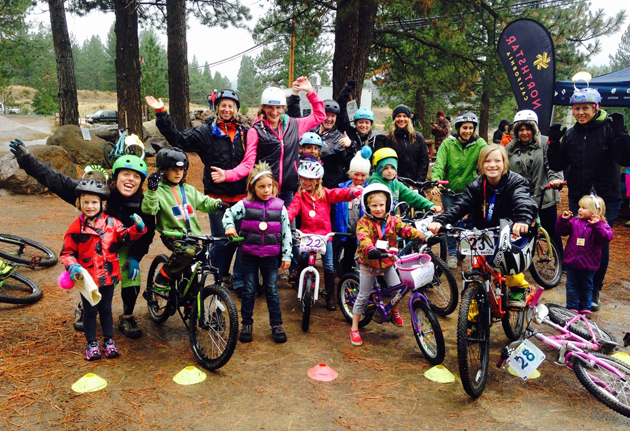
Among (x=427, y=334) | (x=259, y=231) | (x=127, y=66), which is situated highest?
(x=127, y=66)

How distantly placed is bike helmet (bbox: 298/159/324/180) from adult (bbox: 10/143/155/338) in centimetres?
164

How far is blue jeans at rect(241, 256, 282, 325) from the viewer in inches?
175

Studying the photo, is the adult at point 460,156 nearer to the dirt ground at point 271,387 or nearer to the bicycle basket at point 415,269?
the dirt ground at point 271,387

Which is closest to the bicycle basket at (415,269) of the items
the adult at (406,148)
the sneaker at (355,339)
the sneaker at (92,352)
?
the sneaker at (355,339)

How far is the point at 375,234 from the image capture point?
4.33 meters

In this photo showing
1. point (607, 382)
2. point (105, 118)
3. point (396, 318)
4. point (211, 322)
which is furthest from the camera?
point (105, 118)

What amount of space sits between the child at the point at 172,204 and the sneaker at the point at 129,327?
1.57 ft

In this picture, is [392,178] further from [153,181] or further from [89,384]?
[89,384]

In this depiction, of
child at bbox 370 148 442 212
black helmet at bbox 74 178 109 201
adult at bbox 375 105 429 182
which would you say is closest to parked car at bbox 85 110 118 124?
adult at bbox 375 105 429 182

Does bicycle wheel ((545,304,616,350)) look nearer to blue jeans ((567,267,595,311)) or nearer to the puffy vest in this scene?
blue jeans ((567,267,595,311))

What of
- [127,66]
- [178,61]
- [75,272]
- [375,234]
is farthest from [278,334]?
[178,61]

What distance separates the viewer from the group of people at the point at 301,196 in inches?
159

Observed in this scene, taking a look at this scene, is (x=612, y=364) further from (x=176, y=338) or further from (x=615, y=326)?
(x=176, y=338)

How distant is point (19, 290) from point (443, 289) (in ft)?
16.2
